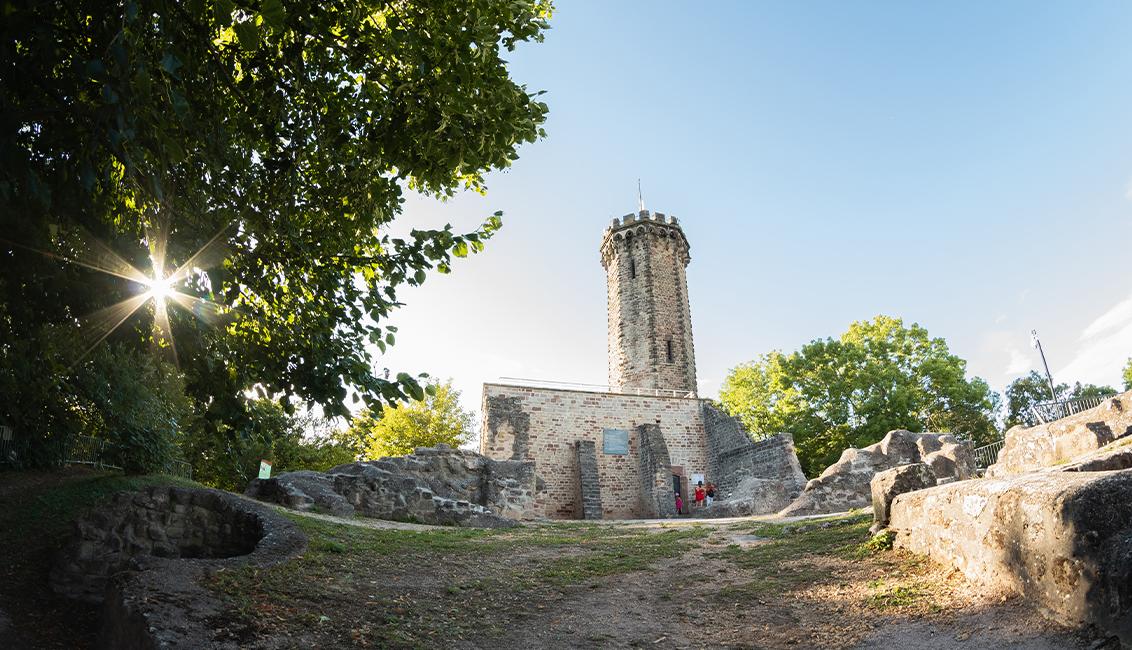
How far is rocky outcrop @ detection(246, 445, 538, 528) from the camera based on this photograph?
11.7 meters

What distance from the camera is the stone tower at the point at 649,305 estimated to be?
96.1 ft

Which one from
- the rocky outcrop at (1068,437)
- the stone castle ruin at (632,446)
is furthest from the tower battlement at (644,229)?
the rocky outcrop at (1068,437)

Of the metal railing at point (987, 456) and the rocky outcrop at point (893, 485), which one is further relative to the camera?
the metal railing at point (987, 456)

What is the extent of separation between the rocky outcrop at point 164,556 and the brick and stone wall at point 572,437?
1604 cm

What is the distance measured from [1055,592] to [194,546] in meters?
8.16

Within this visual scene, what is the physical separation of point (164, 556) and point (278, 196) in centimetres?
446

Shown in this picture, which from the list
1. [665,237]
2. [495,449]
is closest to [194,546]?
[495,449]

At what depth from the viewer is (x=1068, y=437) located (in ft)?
32.7

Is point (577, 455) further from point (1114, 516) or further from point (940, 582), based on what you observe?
point (1114, 516)

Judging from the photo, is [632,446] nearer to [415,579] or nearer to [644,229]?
[644,229]

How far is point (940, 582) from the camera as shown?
15.6 feet

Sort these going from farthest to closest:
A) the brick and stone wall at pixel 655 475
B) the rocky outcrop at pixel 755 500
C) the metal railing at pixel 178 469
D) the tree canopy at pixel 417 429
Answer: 1. the tree canopy at pixel 417 429
2. the brick and stone wall at pixel 655 475
3. the rocky outcrop at pixel 755 500
4. the metal railing at pixel 178 469

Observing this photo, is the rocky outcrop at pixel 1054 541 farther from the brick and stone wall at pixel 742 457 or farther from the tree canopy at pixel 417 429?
the tree canopy at pixel 417 429

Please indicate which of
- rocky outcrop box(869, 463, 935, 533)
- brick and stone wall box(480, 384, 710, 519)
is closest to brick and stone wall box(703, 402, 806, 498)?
brick and stone wall box(480, 384, 710, 519)
